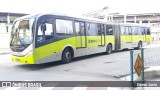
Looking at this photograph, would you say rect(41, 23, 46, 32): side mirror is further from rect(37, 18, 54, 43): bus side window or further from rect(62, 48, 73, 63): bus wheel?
rect(62, 48, 73, 63): bus wheel

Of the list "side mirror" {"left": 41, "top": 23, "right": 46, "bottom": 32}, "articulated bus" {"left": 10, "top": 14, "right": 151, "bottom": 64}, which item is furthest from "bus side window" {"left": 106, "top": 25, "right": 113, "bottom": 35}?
"side mirror" {"left": 41, "top": 23, "right": 46, "bottom": 32}

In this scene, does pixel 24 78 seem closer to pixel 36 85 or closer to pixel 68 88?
pixel 36 85

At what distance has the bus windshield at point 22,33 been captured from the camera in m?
11.4

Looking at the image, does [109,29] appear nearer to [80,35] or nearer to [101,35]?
[101,35]

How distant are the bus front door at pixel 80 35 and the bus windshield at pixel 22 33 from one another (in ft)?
11.7

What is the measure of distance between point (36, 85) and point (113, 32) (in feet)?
42.3

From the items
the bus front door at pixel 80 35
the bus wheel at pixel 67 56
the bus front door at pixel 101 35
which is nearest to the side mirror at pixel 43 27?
the bus wheel at pixel 67 56

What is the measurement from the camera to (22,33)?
11.7 m

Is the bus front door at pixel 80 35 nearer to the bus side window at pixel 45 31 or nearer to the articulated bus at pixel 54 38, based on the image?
the articulated bus at pixel 54 38

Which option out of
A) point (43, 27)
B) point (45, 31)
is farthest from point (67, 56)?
A: point (43, 27)

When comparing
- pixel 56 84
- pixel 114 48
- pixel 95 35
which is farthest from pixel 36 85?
pixel 114 48

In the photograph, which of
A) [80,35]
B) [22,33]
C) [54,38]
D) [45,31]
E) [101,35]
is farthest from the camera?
[101,35]

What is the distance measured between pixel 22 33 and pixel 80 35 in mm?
4149

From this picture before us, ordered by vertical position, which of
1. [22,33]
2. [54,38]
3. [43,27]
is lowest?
[54,38]
